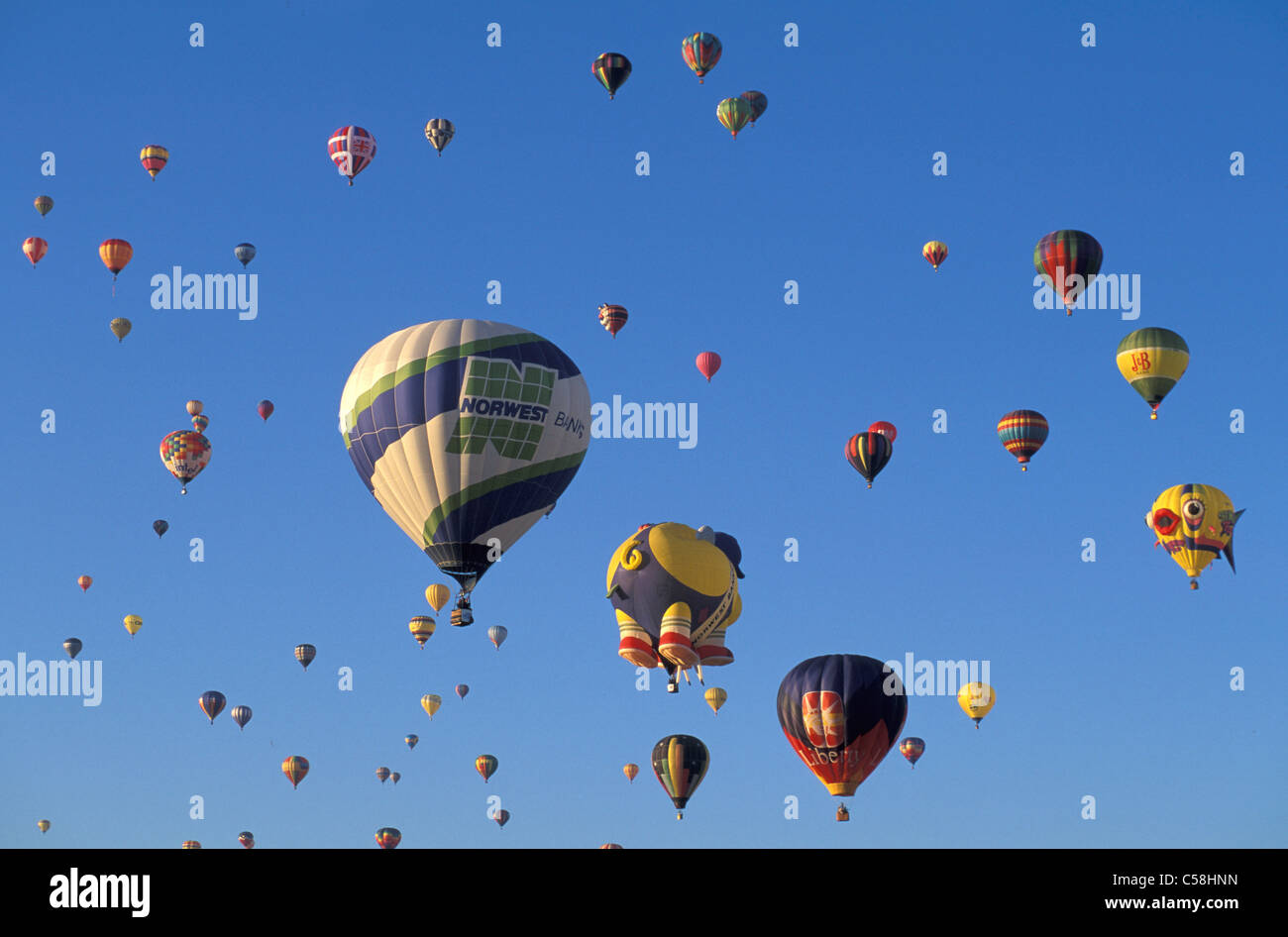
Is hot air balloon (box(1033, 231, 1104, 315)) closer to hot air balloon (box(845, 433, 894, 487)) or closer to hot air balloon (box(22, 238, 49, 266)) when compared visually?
hot air balloon (box(845, 433, 894, 487))

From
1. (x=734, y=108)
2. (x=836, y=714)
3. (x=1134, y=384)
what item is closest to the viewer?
(x=836, y=714)

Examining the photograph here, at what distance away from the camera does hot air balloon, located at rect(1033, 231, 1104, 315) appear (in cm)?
5072

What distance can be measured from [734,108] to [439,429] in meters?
18.3

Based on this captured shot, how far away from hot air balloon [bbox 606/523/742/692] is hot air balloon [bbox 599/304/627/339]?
10.4m

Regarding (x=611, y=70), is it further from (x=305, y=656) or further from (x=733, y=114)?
(x=305, y=656)

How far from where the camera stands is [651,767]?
52.2m

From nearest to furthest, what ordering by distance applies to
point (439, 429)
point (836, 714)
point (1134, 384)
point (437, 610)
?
point (439, 429) < point (836, 714) < point (1134, 384) < point (437, 610)

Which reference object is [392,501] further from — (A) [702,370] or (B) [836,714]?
(A) [702,370]

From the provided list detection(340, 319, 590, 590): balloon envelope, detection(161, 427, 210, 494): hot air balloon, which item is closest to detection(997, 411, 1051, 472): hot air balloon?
detection(340, 319, 590, 590): balloon envelope

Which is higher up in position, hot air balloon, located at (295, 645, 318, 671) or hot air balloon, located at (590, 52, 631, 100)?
hot air balloon, located at (590, 52, 631, 100)

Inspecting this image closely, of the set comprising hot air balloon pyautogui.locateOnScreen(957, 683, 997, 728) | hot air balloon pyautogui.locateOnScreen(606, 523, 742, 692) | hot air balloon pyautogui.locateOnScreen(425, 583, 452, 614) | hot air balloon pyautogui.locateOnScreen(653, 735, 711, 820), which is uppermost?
hot air balloon pyautogui.locateOnScreen(425, 583, 452, 614)

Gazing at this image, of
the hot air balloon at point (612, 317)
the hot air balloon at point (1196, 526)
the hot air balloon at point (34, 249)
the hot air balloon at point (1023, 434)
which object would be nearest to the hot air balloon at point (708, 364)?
the hot air balloon at point (612, 317)
